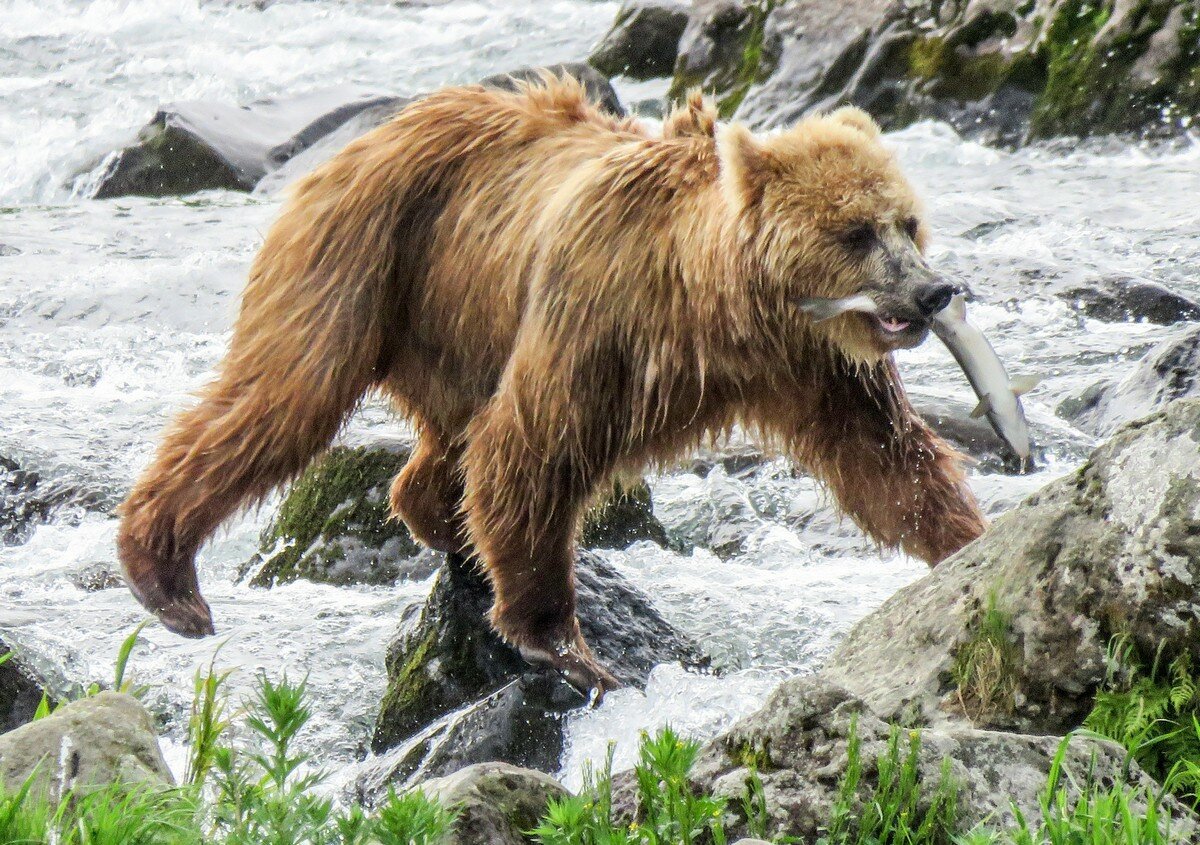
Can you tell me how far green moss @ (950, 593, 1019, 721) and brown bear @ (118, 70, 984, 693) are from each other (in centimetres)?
103

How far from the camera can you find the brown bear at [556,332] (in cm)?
423

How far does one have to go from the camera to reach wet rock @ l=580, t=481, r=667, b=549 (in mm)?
6539

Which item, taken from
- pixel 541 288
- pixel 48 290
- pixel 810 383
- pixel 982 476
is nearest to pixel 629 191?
pixel 541 288

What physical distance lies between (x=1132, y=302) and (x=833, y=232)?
16.9 ft

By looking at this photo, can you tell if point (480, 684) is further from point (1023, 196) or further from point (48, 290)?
point (1023, 196)

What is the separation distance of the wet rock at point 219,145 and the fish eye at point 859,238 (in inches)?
365

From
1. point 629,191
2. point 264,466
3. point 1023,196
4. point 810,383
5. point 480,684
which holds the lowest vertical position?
point 1023,196

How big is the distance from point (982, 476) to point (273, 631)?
314 centimetres

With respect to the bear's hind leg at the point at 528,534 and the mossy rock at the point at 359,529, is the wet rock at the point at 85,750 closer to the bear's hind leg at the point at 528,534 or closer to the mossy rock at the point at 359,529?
the bear's hind leg at the point at 528,534

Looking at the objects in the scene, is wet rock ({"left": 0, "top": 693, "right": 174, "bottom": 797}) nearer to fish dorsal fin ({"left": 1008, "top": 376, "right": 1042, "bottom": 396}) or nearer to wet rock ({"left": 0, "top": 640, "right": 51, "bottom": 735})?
wet rock ({"left": 0, "top": 640, "right": 51, "bottom": 735})

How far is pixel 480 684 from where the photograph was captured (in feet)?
16.6

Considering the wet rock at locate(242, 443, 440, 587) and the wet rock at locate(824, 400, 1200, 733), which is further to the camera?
the wet rock at locate(242, 443, 440, 587)

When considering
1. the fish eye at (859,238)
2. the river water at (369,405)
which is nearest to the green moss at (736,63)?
the river water at (369,405)

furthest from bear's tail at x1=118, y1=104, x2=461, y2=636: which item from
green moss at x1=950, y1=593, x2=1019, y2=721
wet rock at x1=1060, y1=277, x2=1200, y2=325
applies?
wet rock at x1=1060, y1=277, x2=1200, y2=325
